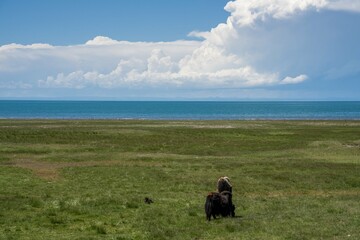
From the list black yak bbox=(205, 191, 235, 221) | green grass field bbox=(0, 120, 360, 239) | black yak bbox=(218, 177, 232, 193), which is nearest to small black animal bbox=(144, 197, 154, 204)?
green grass field bbox=(0, 120, 360, 239)

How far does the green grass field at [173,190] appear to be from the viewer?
18.6 meters

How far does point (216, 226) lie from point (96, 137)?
5489 cm

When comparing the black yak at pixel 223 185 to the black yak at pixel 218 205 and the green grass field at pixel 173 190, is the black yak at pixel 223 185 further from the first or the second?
the green grass field at pixel 173 190

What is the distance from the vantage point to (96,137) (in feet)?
236

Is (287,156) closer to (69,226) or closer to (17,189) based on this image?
(17,189)

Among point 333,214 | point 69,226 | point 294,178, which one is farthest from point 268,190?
point 69,226

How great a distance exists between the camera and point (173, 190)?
29969mm

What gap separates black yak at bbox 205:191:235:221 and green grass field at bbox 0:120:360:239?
23.0 inches

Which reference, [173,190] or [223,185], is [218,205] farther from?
[173,190]

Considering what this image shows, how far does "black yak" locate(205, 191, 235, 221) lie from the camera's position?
20.3m

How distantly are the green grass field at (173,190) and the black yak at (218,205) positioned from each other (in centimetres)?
58

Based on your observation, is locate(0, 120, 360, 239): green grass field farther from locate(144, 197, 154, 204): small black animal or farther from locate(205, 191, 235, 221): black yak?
locate(205, 191, 235, 221): black yak

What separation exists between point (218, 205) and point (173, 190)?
379 inches

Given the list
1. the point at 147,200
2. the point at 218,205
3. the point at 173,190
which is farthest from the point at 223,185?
the point at 173,190
